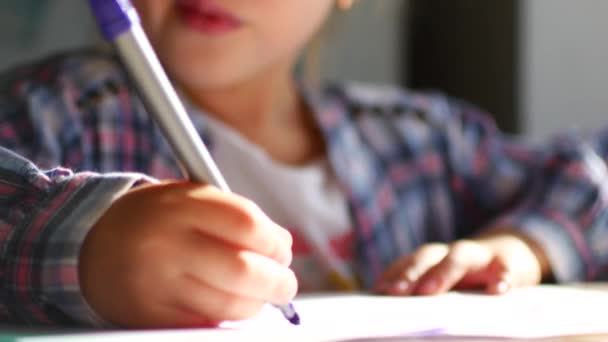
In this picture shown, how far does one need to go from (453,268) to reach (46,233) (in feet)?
0.94

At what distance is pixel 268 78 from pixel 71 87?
0.72 ft

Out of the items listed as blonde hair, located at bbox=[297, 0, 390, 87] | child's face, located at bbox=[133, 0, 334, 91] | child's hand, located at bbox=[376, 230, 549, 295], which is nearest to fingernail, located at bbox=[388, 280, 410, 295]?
child's hand, located at bbox=[376, 230, 549, 295]

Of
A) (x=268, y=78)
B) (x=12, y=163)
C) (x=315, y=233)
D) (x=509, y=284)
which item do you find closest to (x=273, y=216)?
(x=315, y=233)

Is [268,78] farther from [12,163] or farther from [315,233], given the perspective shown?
[12,163]

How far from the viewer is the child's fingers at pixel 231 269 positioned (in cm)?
37

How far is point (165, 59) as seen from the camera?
73 centimetres

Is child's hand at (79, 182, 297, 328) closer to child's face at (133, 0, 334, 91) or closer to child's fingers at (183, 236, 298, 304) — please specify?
child's fingers at (183, 236, 298, 304)

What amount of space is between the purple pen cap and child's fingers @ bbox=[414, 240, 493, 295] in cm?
30

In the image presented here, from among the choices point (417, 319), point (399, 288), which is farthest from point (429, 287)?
point (417, 319)

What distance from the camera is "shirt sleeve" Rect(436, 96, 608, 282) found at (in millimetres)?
730

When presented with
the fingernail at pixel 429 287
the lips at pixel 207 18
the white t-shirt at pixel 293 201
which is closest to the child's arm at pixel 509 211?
the fingernail at pixel 429 287

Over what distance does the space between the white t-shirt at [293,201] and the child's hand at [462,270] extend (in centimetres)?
16

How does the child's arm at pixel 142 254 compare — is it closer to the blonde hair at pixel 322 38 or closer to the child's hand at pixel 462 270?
the child's hand at pixel 462 270

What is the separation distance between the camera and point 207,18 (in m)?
0.70
